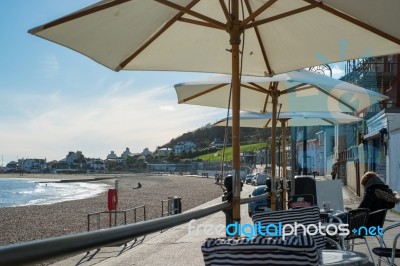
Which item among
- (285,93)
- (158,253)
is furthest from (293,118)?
(158,253)

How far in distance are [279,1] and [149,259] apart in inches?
232

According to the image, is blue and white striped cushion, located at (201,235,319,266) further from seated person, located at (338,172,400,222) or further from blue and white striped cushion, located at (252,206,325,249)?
seated person, located at (338,172,400,222)

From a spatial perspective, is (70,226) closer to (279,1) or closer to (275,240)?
(279,1)

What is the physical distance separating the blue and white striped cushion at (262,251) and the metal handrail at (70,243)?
0.95ft

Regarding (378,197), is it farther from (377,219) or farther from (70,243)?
(70,243)

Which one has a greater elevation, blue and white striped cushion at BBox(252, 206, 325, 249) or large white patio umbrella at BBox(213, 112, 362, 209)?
large white patio umbrella at BBox(213, 112, 362, 209)

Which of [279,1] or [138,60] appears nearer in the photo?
[279,1]

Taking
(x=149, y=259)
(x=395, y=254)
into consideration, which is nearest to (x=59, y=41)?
(x=395, y=254)

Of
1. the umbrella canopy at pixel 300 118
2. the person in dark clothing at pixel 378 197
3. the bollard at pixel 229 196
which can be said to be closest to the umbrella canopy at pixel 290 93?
the umbrella canopy at pixel 300 118

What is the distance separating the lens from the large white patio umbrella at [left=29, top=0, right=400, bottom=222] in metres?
3.79

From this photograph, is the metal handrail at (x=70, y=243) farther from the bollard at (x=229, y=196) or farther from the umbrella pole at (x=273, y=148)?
the umbrella pole at (x=273, y=148)

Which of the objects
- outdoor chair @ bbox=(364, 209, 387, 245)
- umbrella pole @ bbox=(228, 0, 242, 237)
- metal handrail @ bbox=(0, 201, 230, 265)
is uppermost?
umbrella pole @ bbox=(228, 0, 242, 237)

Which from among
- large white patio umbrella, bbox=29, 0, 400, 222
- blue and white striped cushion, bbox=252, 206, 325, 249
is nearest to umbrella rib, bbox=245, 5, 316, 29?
large white patio umbrella, bbox=29, 0, 400, 222

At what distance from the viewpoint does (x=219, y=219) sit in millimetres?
14062
